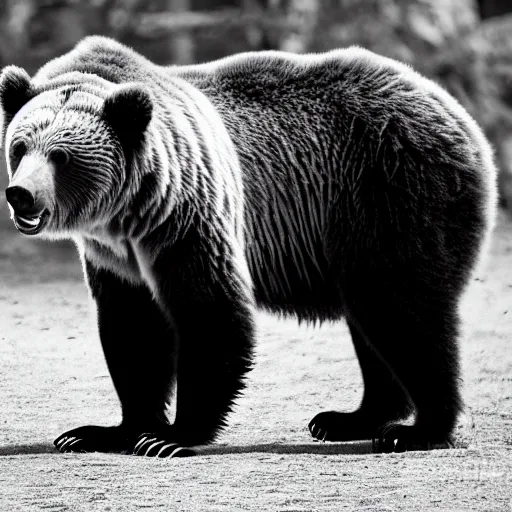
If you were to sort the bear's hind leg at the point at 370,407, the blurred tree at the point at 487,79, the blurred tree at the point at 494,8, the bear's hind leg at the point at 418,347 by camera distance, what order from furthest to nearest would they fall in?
the blurred tree at the point at 494,8 < the blurred tree at the point at 487,79 < the bear's hind leg at the point at 370,407 < the bear's hind leg at the point at 418,347

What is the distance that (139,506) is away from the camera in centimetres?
394

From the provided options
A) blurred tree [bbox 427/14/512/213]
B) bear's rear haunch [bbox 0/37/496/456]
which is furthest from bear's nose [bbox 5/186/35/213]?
blurred tree [bbox 427/14/512/213]

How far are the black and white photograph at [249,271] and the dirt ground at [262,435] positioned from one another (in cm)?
2

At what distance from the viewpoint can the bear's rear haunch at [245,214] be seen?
4793mm

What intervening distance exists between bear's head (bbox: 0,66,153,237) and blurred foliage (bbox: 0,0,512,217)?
8094 mm

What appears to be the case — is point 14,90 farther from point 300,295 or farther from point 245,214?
point 300,295

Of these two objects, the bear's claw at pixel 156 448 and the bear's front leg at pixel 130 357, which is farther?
the bear's front leg at pixel 130 357

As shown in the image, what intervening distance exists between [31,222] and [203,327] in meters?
0.85

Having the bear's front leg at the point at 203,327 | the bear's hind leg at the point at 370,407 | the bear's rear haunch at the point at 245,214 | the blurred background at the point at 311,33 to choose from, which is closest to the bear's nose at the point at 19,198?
the bear's rear haunch at the point at 245,214

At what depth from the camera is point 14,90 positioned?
4.88 meters

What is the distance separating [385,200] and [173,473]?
162 centimetres

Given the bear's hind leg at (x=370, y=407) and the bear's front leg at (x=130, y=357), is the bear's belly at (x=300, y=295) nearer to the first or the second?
the bear's hind leg at (x=370, y=407)

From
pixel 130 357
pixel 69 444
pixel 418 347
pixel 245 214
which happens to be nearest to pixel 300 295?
pixel 245 214

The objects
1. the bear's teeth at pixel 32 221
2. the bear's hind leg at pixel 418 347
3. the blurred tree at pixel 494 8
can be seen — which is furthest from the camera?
the blurred tree at pixel 494 8
